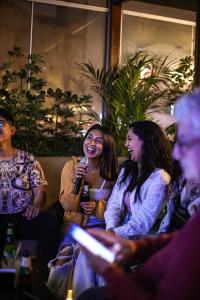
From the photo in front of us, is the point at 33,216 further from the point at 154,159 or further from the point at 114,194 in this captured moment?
the point at 154,159

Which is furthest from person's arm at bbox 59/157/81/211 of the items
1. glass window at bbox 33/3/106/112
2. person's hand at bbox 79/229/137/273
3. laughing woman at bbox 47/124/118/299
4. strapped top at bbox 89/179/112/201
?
glass window at bbox 33/3/106/112

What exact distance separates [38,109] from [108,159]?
140 centimetres

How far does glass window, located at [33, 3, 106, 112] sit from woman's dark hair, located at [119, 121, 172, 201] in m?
2.80

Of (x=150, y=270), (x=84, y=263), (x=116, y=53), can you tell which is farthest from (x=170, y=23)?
(x=150, y=270)

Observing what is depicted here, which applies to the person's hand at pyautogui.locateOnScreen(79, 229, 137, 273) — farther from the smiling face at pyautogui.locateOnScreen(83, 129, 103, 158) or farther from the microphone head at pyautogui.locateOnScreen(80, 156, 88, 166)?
the smiling face at pyautogui.locateOnScreen(83, 129, 103, 158)

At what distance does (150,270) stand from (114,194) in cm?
137

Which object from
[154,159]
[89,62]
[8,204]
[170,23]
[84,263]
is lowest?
[84,263]

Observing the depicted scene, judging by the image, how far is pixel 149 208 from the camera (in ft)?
8.38

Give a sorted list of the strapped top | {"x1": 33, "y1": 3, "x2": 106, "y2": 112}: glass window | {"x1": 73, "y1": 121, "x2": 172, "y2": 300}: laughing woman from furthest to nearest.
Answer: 1. {"x1": 33, "y1": 3, "x2": 106, "y2": 112}: glass window
2. the strapped top
3. {"x1": 73, "y1": 121, "x2": 172, "y2": 300}: laughing woman

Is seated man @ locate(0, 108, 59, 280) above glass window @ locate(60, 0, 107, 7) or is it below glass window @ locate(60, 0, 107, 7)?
below

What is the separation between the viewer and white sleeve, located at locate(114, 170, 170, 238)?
2.55 metres

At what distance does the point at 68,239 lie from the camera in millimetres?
2783

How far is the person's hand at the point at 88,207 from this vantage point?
307cm

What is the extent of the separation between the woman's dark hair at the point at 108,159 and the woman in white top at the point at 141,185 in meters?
0.36
